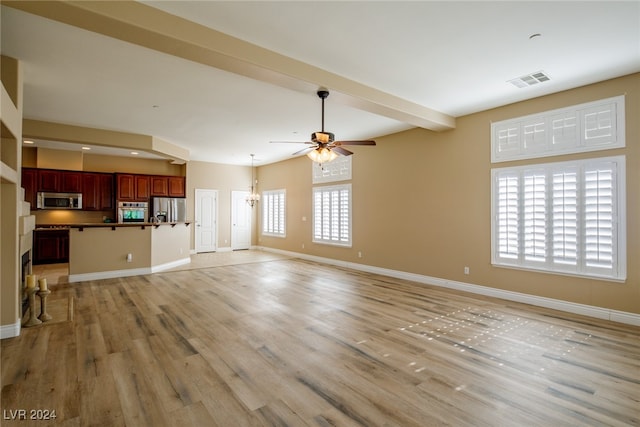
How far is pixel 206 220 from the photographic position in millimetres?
10641

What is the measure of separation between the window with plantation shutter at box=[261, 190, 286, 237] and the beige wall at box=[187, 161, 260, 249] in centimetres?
104

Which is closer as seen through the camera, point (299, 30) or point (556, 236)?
point (299, 30)

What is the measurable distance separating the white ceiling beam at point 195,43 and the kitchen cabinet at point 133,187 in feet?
24.6

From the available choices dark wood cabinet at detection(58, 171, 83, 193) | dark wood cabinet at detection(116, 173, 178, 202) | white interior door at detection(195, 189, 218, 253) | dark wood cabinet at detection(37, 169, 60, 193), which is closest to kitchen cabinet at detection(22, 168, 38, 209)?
dark wood cabinet at detection(37, 169, 60, 193)

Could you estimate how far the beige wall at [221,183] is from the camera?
34.0 ft

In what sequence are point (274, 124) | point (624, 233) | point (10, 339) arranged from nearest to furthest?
point (10, 339), point (624, 233), point (274, 124)

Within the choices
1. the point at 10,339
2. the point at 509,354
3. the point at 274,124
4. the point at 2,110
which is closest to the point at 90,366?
the point at 10,339

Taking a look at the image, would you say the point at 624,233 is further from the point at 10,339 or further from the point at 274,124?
the point at 10,339

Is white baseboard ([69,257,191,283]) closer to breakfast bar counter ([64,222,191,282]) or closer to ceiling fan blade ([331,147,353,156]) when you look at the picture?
breakfast bar counter ([64,222,191,282])

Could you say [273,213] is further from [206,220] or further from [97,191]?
[97,191]

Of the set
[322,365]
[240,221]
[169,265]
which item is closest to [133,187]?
[169,265]

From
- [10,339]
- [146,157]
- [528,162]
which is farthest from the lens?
[146,157]

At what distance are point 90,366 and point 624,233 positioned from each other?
6.20 metres

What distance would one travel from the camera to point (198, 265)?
809 centimetres
